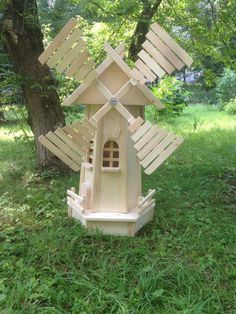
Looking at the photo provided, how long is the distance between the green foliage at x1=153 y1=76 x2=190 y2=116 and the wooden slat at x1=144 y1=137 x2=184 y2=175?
706 centimetres

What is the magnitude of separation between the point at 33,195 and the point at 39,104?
1583 mm

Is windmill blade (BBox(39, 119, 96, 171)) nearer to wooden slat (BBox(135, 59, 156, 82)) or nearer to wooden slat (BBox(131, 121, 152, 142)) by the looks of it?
wooden slat (BBox(131, 121, 152, 142))

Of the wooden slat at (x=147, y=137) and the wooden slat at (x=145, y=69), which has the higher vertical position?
the wooden slat at (x=145, y=69)

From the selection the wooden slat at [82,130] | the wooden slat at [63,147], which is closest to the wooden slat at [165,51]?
the wooden slat at [82,130]

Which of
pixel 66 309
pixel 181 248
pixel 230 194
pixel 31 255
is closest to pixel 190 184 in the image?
pixel 230 194

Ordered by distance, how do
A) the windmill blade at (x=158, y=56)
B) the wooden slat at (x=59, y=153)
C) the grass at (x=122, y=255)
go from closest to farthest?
the grass at (x=122, y=255), the windmill blade at (x=158, y=56), the wooden slat at (x=59, y=153)

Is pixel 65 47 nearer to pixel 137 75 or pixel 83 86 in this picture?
pixel 83 86

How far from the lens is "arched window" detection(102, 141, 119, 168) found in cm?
470

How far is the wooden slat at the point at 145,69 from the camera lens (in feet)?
14.2

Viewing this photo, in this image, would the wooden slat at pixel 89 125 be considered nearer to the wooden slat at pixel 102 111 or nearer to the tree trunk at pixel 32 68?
the wooden slat at pixel 102 111

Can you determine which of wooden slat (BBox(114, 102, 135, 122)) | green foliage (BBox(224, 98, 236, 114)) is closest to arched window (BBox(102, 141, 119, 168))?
wooden slat (BBox(114, 102, 135, 122))

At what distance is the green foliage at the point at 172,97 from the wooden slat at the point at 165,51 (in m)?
6.78

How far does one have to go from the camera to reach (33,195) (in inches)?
234

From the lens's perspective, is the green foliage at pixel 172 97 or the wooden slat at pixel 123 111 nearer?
the wooden slat at pixel 123 111
